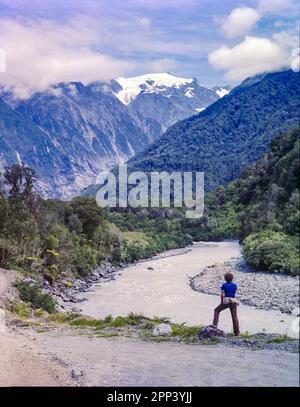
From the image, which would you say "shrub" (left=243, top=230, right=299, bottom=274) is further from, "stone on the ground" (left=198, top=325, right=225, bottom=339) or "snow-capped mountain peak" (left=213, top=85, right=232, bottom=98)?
"snow-capped mountain peak" (left=213, top=85, right=232, bottom=98)

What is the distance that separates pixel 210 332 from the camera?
4070 millimetres

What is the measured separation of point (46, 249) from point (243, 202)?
293 inches

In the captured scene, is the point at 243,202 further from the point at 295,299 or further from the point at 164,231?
the point at 164,231

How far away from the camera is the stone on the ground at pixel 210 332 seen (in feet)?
13.0

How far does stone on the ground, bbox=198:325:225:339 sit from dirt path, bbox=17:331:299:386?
0.28 metres

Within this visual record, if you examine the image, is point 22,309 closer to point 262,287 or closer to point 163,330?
point 163,330

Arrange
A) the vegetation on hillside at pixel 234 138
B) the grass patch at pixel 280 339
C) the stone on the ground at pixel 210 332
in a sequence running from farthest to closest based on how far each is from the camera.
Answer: the vegetation on hillside at pixel 234 138 → the stone on the ground at pixel 210 332 → the grass patch at pixel 280 339

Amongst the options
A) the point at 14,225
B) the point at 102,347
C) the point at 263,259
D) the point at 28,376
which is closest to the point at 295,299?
the point at 263,259

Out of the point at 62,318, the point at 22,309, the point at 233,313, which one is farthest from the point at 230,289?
the point at 22,309

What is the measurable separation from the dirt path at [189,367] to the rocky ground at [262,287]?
28 cm

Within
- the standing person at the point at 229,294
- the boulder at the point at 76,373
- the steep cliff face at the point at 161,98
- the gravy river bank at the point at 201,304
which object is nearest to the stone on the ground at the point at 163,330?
the gravy river bank at the point at 201,304

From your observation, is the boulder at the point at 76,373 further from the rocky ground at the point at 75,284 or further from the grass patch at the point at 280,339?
the rocky ground at the point at 75,284

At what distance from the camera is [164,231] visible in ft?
31.4
